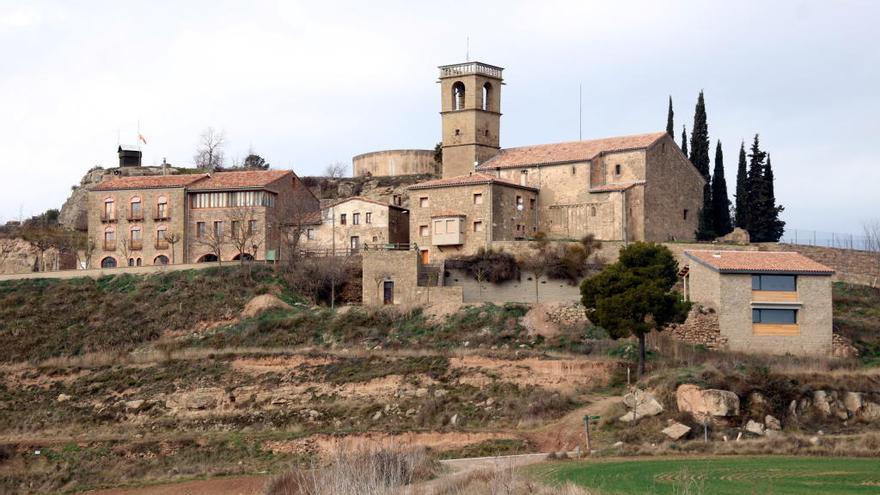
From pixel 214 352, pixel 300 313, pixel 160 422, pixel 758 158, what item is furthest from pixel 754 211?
pixel 160 422

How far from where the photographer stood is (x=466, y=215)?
215 feet

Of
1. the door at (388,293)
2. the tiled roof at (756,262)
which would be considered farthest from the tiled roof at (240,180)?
the tiled roof at (756,262)

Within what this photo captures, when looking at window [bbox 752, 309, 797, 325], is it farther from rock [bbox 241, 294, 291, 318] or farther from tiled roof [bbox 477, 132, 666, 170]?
rock [bbox 241, 294, 291, 318]

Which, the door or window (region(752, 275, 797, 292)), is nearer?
window (region(752, 275, 797, 292))

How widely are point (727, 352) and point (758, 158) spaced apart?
21490mm

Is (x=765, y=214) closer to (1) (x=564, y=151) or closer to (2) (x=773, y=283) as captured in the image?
(1) (x=564, y=151)

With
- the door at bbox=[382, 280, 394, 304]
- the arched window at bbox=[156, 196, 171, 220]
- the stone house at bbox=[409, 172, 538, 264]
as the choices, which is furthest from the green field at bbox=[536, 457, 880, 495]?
the arched window at bbox=[156, 196, 171, 220]

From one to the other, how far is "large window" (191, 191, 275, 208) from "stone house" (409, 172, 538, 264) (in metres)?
8.86

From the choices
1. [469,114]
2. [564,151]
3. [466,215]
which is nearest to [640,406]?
[466,215]

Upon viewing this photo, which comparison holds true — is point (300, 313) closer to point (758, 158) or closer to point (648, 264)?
point (648, 264)

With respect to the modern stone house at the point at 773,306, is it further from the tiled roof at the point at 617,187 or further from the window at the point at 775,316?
the tiled roof at the point at 617,187

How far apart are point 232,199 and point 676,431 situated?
123 feet

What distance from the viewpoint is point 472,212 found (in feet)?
215

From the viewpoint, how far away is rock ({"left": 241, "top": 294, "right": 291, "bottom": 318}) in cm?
6041
